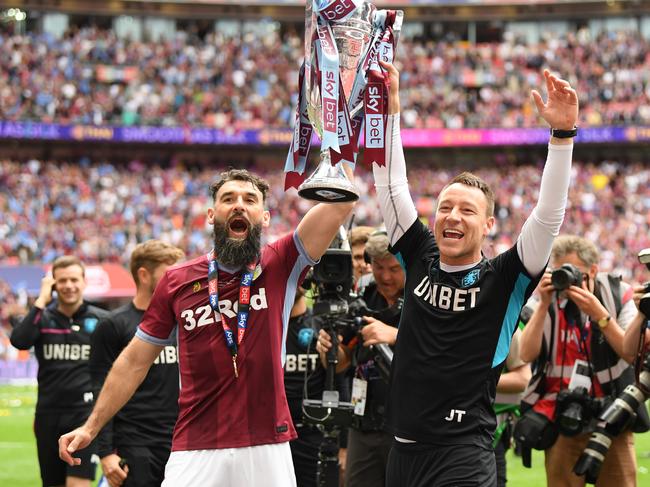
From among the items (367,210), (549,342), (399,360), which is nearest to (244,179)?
(399,360)

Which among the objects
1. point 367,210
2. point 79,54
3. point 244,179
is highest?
point 79,54

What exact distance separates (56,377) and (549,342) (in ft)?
13.8

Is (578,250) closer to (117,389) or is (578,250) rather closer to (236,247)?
(236,247)

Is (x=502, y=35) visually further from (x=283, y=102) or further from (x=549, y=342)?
(x=549, y=342)

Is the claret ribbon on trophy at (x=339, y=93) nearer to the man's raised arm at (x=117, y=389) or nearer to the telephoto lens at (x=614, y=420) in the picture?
the man's raised arm at (x=117, y=389)

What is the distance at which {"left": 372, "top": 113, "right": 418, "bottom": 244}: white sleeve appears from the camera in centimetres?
450

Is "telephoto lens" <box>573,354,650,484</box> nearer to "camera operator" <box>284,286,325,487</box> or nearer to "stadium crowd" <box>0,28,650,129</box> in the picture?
"camera operator" <box>284,286,325,487</box>

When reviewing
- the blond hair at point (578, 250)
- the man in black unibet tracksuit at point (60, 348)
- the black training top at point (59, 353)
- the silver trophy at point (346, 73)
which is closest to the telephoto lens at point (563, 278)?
the blond hair at point (578, 250)

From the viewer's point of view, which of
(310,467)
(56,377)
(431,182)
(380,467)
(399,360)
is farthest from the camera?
(431,182)

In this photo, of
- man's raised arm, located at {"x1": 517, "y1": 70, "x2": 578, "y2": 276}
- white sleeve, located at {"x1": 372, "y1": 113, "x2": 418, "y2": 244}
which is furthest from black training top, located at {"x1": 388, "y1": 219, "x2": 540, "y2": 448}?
white sleeve, located at {"x1": 372, "y1": 113, "x2": 418, "y2": 244}

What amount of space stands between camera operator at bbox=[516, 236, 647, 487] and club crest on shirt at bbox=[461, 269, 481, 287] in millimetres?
1571

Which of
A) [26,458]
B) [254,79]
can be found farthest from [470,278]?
[254,79]

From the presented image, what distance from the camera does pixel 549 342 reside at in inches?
242

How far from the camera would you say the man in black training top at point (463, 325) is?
13.4 feet
